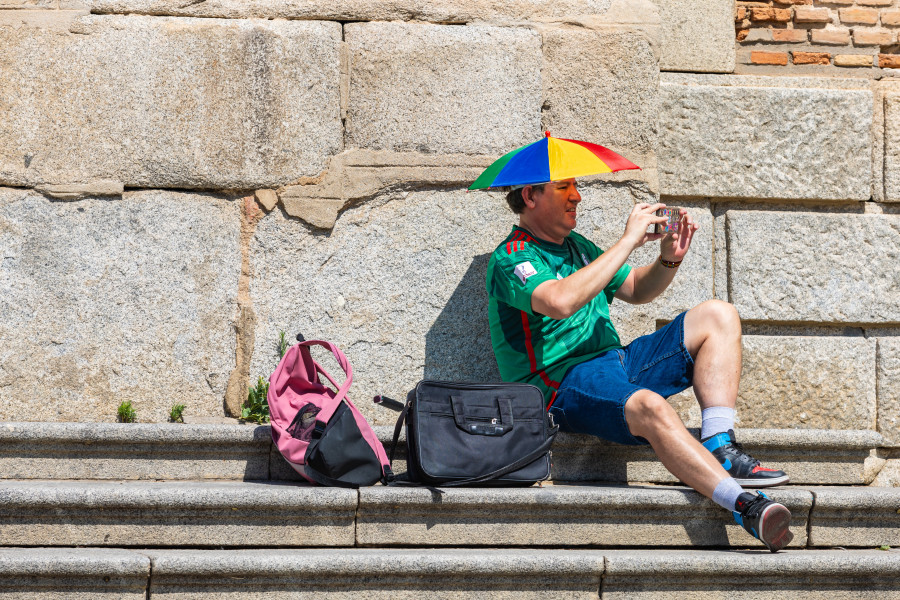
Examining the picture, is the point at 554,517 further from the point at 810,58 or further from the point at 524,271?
the point at 810,58

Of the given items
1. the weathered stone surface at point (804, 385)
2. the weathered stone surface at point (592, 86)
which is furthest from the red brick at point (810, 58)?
the weathered stone surface at point (804, 385)

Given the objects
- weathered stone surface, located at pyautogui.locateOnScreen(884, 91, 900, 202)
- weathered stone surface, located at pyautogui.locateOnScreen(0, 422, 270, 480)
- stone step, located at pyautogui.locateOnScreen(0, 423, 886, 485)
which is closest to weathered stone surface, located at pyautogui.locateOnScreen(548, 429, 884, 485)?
stone step, located at pyautogui.locateOnScreen(0, 423, 886, 485)

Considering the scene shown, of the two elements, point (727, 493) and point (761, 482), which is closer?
point (727, 493)

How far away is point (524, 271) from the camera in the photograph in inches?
132

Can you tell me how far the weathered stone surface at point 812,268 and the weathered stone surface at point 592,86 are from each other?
2.41 feet

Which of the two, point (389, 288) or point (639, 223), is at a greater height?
point (639, 223)

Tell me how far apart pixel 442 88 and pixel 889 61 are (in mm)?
2260

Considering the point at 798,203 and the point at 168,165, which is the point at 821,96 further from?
the point at 168,165

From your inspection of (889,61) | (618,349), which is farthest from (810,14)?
(618,349)

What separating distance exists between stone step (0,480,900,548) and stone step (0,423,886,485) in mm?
130

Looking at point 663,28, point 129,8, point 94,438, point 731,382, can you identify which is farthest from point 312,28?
point 731,382

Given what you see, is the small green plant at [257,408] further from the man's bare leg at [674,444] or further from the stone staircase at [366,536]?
the man's bare leg at [674,444]

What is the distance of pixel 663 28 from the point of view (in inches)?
168

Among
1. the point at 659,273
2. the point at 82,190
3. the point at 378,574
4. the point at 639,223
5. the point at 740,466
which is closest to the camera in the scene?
the point at 378,574
